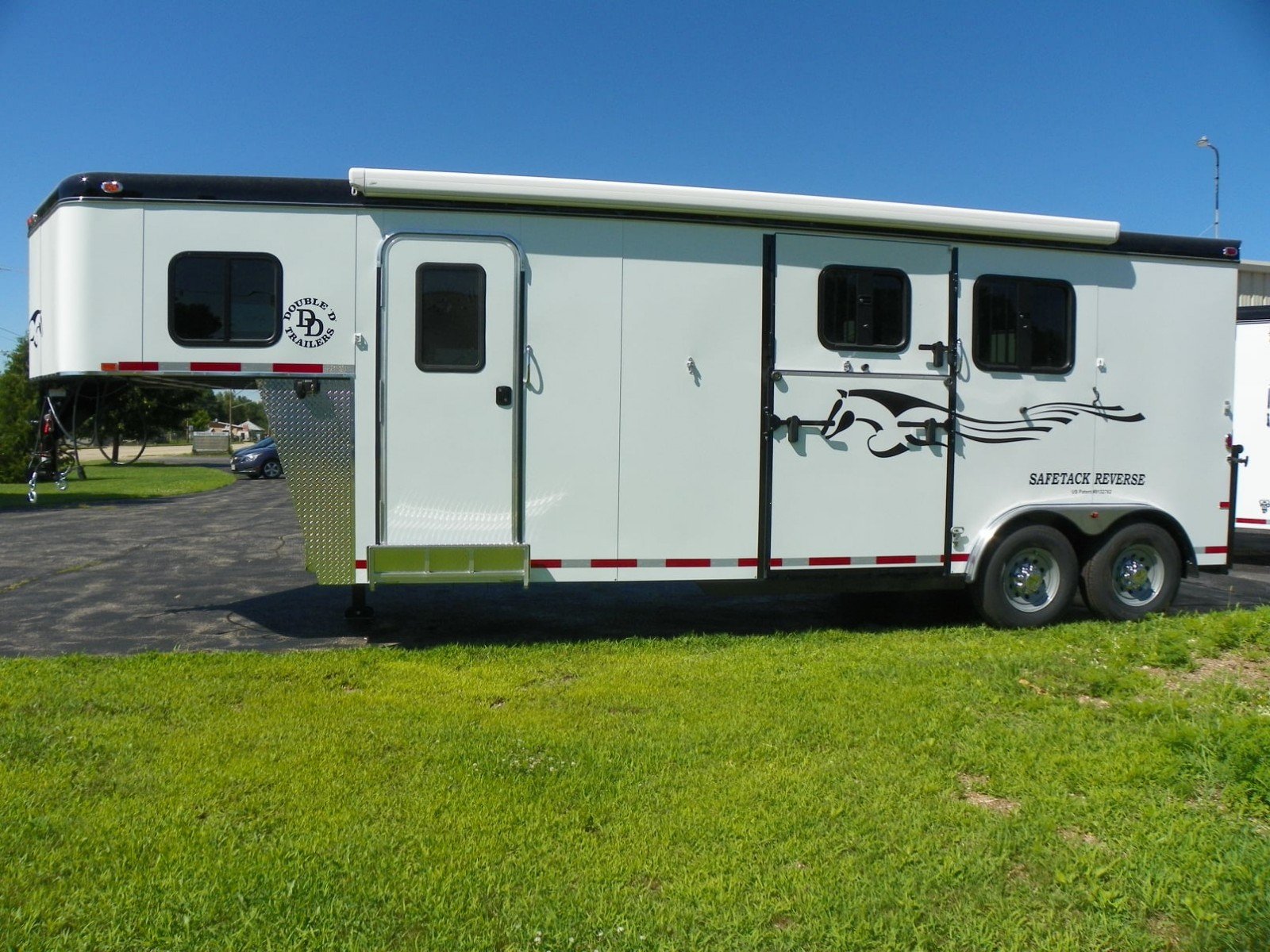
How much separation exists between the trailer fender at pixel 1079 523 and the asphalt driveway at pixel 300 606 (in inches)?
40.3

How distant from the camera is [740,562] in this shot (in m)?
7.39

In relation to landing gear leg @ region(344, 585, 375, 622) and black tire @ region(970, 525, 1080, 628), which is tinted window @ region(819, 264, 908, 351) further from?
landing gear leg @ region(344, 585, 375, 622)

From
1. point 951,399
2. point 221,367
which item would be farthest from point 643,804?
point 951,399

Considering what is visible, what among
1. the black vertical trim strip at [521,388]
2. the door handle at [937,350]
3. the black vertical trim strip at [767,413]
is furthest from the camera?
the door handle at [937,350]

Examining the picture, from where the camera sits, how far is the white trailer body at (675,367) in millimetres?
6805

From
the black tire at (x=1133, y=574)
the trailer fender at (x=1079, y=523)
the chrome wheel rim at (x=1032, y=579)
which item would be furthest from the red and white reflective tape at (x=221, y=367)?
the black tire at (x=1133, y=574)

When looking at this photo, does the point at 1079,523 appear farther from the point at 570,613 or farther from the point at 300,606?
the point at 300,606

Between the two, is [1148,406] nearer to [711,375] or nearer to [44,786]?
[711,375]

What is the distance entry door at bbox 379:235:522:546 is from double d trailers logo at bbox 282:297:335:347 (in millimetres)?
342

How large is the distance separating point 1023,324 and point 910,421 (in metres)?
1.19

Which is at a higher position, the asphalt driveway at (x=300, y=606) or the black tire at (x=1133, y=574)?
the black tire at (x=1133, y=574)

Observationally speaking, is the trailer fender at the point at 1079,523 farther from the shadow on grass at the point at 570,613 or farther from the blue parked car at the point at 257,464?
the blue parked car at the point at 257,464

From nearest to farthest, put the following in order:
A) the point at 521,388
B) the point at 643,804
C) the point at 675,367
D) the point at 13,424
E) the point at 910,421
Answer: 1. the point at 643,804
2. the point at 521,388
3. the point at 675,367
4. the point at 910,421
5. the point at 13,424

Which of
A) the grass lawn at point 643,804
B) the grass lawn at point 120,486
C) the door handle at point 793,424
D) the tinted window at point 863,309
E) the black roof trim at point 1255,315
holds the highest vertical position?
the black roof trim at point 1255,315
